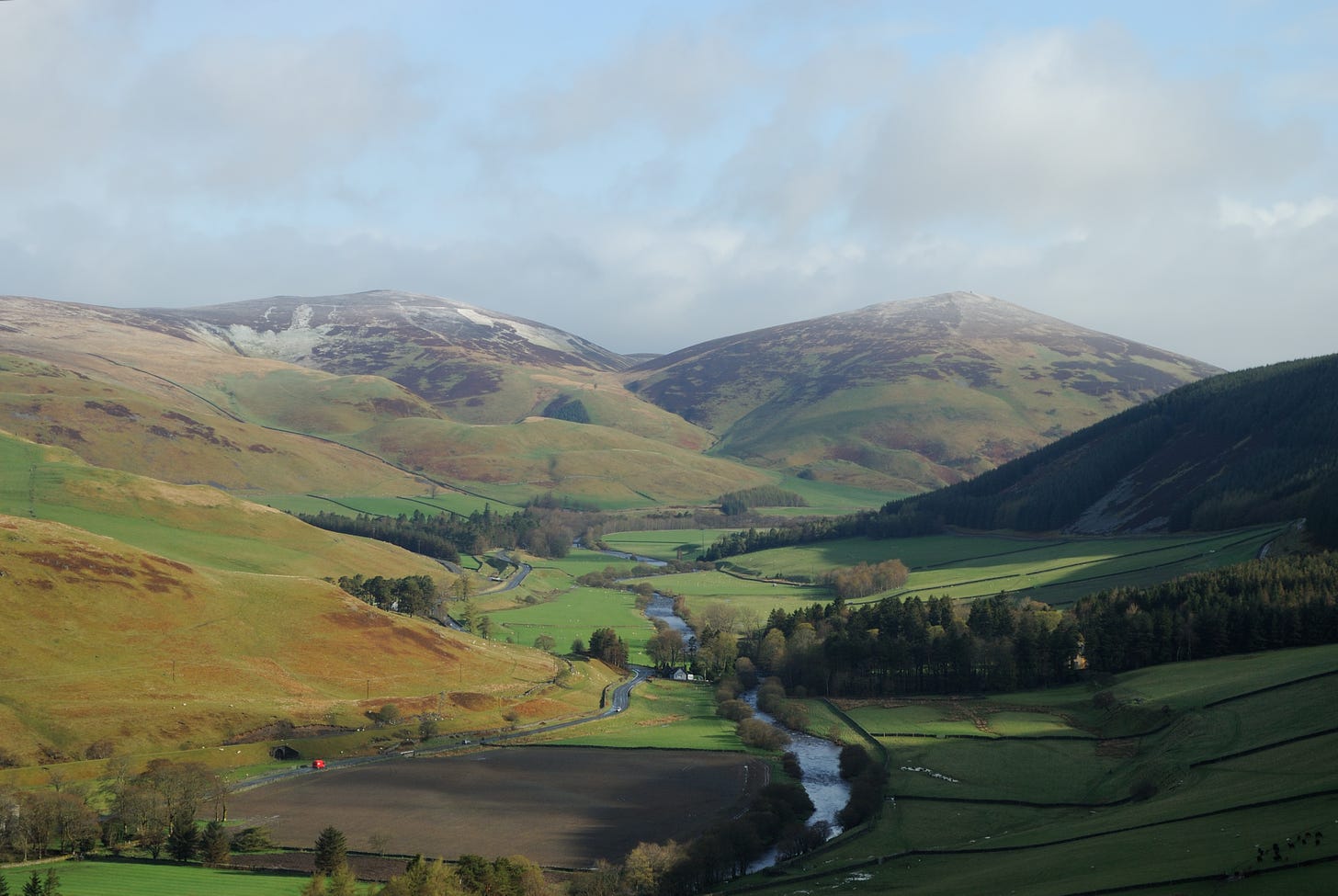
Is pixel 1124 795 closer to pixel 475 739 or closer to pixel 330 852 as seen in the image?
pixel 330 852

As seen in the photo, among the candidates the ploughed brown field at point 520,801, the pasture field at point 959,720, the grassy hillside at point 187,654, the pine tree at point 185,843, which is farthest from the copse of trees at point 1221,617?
the pine tree at point 185,843

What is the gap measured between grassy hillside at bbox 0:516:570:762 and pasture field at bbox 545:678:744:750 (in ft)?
51.4

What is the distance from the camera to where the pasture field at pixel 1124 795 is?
2131 inches

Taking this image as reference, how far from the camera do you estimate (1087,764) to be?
94.6 m

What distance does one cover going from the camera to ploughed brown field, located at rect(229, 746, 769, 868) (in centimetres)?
8394

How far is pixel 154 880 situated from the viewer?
72.9 m

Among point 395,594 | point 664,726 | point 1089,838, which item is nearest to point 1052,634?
point 664,726

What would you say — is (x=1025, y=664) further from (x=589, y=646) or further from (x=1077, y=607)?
(x=589, y=646)

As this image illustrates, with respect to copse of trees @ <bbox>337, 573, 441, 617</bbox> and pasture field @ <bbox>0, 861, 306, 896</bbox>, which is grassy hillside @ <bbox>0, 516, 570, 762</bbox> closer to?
copse of trees @ <bbox>337, 573, 441, 617</bbox>

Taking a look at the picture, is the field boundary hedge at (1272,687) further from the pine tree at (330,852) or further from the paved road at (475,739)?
the pine tree at (330,852)

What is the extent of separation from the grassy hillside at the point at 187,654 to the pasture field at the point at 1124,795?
212 feet

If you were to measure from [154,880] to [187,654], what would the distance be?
207 feet

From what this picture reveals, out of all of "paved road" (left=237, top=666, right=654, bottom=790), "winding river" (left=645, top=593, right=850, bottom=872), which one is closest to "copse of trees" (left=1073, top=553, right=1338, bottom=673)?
"winding river" (left=645, top=593, right=850, bottom=872)

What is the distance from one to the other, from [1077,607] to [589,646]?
3070 inches
